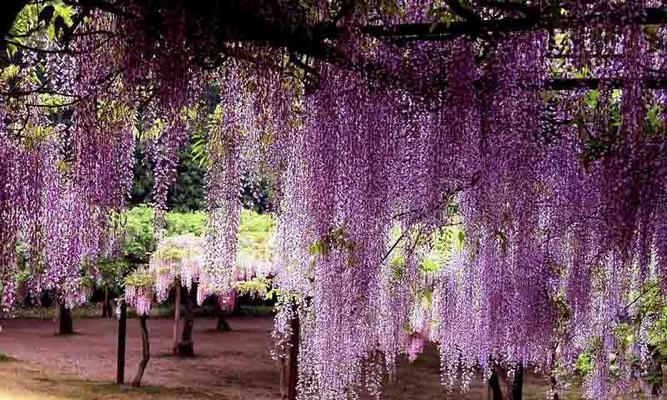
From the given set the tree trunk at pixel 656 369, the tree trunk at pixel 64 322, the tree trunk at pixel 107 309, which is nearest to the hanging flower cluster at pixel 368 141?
the tree trunk at pixel 656 369

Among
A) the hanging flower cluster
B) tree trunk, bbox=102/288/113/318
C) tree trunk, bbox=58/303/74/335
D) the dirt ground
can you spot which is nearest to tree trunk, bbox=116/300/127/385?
the dirt ground

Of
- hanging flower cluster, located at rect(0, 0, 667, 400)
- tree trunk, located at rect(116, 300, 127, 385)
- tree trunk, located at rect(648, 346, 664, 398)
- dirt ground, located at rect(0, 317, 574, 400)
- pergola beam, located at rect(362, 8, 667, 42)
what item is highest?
pergola beam, located at rect(362, 8, 667, 42)

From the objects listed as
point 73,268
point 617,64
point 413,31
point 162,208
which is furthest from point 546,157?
point 73,268

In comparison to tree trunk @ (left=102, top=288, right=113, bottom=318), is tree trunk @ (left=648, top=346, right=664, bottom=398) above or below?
above

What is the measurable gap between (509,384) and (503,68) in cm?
565

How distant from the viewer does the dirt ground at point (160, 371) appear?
11.4 metres

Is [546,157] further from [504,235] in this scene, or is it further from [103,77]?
[103,77]

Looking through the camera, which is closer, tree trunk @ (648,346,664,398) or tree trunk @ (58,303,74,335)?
tree trunk @ (648,346,664,398)

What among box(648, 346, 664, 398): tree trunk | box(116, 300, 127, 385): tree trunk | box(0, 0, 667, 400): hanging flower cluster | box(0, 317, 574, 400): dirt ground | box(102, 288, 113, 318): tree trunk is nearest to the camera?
box(0, 0, 667, 400): hanging flower cluster

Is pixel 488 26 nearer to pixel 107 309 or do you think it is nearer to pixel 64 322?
pixel 64 322

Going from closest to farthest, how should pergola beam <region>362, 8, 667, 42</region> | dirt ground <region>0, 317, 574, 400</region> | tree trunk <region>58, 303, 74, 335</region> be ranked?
1. pergola beam <region>362, 8, 667, 42</region>
2. dirt ground <region>0, 317, 574, 400</region>
3. tree trunk <region>58, 303, 74, 335</region>

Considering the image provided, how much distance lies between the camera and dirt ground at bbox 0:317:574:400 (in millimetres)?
11391

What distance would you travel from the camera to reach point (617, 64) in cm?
274

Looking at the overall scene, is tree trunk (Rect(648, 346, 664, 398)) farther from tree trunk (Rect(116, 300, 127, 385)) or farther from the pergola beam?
tree trunk (Rect(116, 300, 127, 385))
